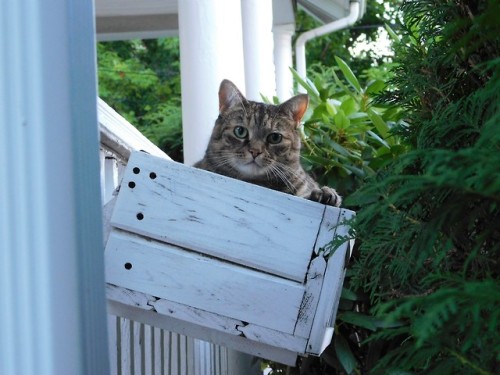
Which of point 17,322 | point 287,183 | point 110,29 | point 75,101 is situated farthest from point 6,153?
point 110,29

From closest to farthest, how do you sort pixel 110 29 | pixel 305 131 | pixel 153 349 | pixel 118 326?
1. pixel 118 326
2. pixel 153 349
3. pixel 305 131
4. pixel 110 29

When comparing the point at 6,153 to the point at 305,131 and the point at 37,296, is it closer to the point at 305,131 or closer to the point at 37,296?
the point at 37,296

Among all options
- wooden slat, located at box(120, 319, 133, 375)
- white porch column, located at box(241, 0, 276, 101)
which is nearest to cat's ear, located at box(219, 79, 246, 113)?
wooden slat, located at box(120, 319, 133, 375)

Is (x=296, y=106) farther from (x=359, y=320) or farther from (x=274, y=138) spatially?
(x=359, y=320)

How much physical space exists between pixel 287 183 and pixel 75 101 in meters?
1.67

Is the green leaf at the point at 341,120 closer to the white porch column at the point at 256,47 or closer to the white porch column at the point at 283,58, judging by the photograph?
the white porch column at the point at 256,47

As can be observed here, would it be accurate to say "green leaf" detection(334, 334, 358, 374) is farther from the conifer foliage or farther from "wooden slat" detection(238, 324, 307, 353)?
the conifer foliage

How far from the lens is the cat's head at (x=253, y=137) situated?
115 inches

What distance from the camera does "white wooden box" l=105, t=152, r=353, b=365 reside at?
1.80 m

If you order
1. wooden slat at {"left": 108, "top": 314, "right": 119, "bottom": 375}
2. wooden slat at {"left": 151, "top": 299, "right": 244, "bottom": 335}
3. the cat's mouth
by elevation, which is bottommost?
wooden slat at {"left": 108, "top": 314, "right": 119, "bottom": 375}

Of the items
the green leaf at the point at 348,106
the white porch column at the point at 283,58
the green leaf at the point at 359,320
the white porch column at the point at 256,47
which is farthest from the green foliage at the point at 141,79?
the green leaf at the point at 359,320

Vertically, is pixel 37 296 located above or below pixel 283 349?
above

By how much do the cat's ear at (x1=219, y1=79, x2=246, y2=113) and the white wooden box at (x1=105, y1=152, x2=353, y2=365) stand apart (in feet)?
3.63

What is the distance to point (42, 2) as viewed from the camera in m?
1.14
